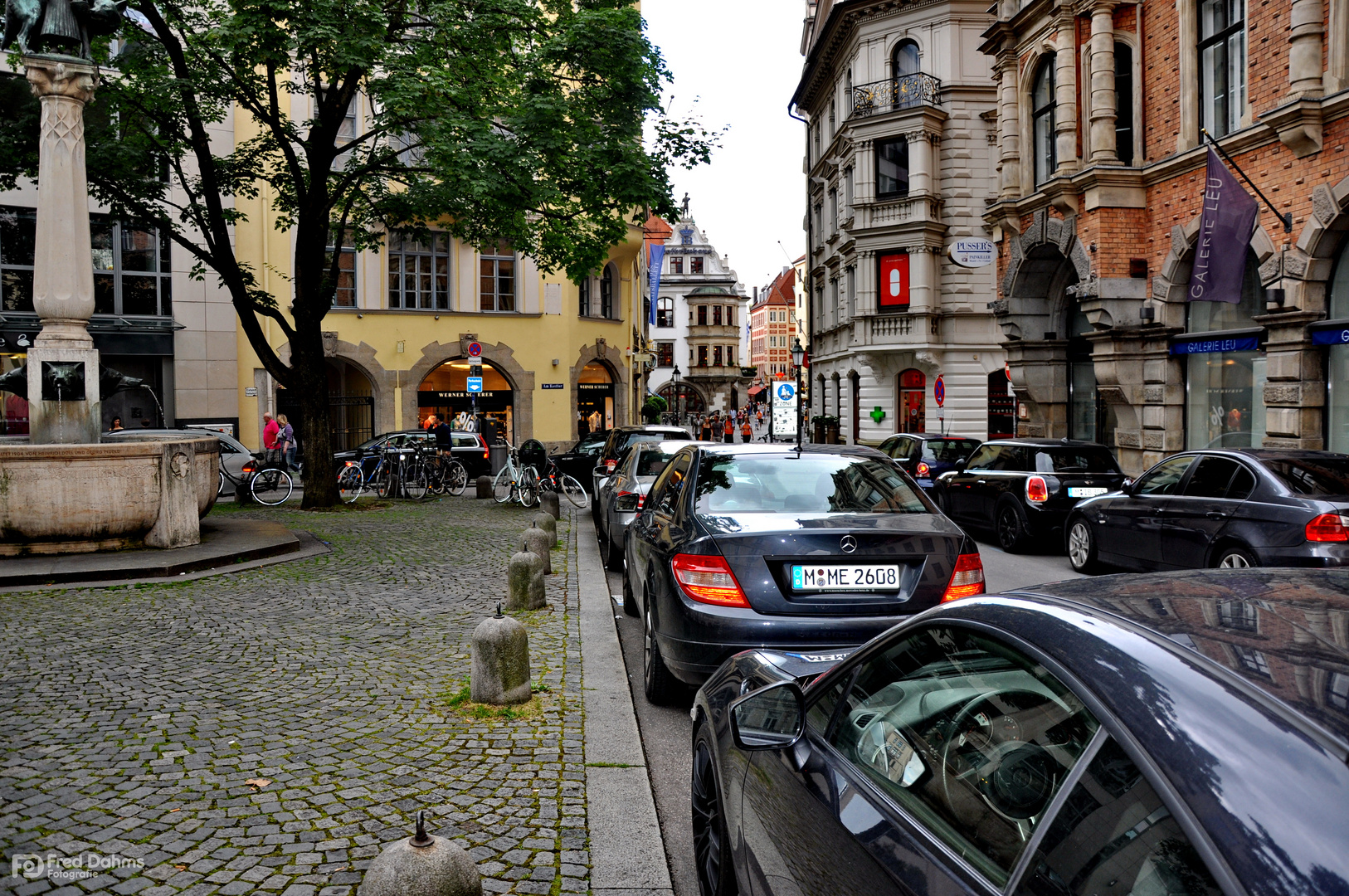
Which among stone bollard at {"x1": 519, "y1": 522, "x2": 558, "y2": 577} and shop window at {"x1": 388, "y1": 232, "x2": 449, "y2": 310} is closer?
stone bollard at {"x1": 519, "y1": 522, "x2": 558, "y2": 577}

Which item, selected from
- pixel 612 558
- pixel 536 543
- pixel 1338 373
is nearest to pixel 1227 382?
pixel 1338 373

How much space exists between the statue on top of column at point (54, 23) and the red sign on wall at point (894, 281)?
27.2m

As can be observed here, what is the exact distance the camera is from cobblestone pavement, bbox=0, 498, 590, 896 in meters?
3.73

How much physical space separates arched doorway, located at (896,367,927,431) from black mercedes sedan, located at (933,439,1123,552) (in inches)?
838

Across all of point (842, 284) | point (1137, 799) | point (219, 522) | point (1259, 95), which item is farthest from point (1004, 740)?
→ point (842, 284)

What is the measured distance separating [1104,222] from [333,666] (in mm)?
18789

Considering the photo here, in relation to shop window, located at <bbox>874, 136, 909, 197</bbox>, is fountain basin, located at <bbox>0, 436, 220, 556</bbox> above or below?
below

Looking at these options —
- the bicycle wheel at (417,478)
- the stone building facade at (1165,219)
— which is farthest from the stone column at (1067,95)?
the bicycle wheel at (417,478)

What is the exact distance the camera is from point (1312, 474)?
853 centimetres

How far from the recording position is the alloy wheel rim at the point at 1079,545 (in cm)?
1133

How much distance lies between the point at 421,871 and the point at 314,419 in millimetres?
15343

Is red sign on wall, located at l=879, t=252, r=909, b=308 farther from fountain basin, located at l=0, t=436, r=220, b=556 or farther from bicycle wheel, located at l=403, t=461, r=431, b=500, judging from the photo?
fountain basin, located at l=0, t=436, r=220, b=556
